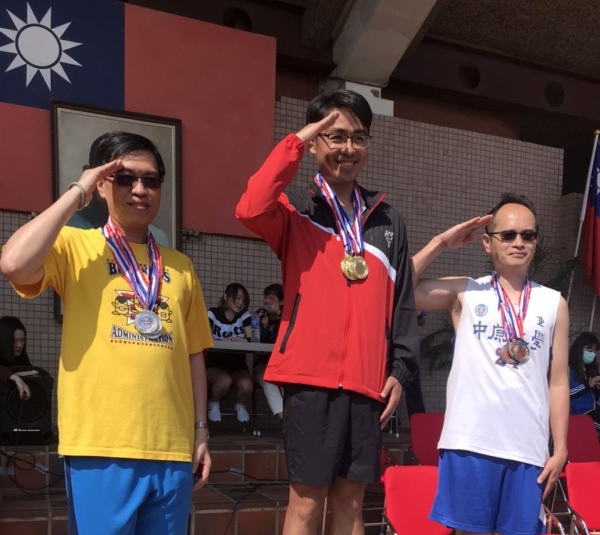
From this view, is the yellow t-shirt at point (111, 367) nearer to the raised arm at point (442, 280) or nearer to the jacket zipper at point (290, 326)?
the jacket zipper at point (290, 326)

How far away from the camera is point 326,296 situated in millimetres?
2299

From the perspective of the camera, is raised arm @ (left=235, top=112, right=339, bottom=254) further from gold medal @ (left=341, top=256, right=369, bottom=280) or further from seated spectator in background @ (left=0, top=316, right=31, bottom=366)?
seated spectator in background @ (left=0, top=316, right=31, bottom=366)

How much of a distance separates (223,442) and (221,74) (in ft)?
11.4

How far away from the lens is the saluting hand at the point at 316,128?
2.31m

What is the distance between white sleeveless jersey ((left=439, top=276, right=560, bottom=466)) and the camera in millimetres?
2586

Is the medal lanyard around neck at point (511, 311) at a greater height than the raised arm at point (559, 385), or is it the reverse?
the medal lanyard around neck at point (511, 311)

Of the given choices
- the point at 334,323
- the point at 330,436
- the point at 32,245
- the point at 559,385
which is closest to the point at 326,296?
the point at 334,323

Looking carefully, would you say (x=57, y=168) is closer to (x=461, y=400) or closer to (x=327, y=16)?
(x=327, y=16)

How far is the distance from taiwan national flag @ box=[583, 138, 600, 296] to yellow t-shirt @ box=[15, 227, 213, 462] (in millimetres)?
7093

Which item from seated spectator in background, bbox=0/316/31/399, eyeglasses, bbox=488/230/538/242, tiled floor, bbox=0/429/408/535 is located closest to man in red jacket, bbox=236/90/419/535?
eyeglasses, bbox=488/230/538/242

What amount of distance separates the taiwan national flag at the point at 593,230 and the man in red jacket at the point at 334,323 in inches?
253

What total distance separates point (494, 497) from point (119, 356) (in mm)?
1490

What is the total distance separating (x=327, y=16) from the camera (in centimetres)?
721

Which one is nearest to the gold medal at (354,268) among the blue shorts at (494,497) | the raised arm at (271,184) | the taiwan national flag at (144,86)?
the raised arm at (271,184)
